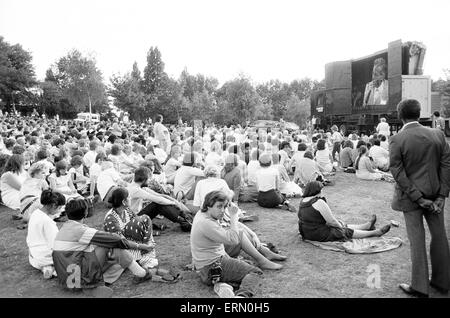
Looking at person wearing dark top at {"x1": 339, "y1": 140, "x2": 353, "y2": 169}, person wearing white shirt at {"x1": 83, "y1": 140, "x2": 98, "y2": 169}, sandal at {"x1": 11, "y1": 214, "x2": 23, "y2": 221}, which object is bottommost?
sandal at {"x1": 11, "y1": 214, "x2": 23, "y2": 221}

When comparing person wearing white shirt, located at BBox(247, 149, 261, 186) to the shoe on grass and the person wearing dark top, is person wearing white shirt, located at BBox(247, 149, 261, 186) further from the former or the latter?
the shoe on grass

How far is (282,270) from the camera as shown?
4.98 metres

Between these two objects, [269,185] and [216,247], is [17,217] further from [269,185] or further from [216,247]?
[216,247]

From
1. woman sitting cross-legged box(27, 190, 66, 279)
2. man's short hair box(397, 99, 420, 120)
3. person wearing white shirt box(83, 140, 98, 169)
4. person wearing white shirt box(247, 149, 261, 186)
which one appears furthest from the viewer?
person wearing white shirt box(83, 140, 98, 169)

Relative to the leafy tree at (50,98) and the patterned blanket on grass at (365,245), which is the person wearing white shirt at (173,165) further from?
the leafy tree at (50,98)

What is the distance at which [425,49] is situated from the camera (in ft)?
64.0

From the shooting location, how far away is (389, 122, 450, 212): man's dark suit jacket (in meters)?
4.05

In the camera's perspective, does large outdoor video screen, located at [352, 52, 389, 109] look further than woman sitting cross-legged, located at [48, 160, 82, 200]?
Yes

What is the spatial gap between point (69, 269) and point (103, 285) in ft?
1.41

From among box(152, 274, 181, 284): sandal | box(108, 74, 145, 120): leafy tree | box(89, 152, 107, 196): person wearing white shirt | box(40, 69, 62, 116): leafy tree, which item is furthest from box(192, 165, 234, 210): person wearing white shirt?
box(40, 69, 62, 116): leafy tree

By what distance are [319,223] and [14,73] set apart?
61698 millimetres

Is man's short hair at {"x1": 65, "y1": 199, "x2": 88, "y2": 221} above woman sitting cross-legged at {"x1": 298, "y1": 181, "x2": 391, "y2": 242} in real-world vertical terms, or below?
above

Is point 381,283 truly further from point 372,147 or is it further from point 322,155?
point 372,147

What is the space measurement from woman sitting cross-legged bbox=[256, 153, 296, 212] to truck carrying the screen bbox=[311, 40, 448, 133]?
45.4 feet
